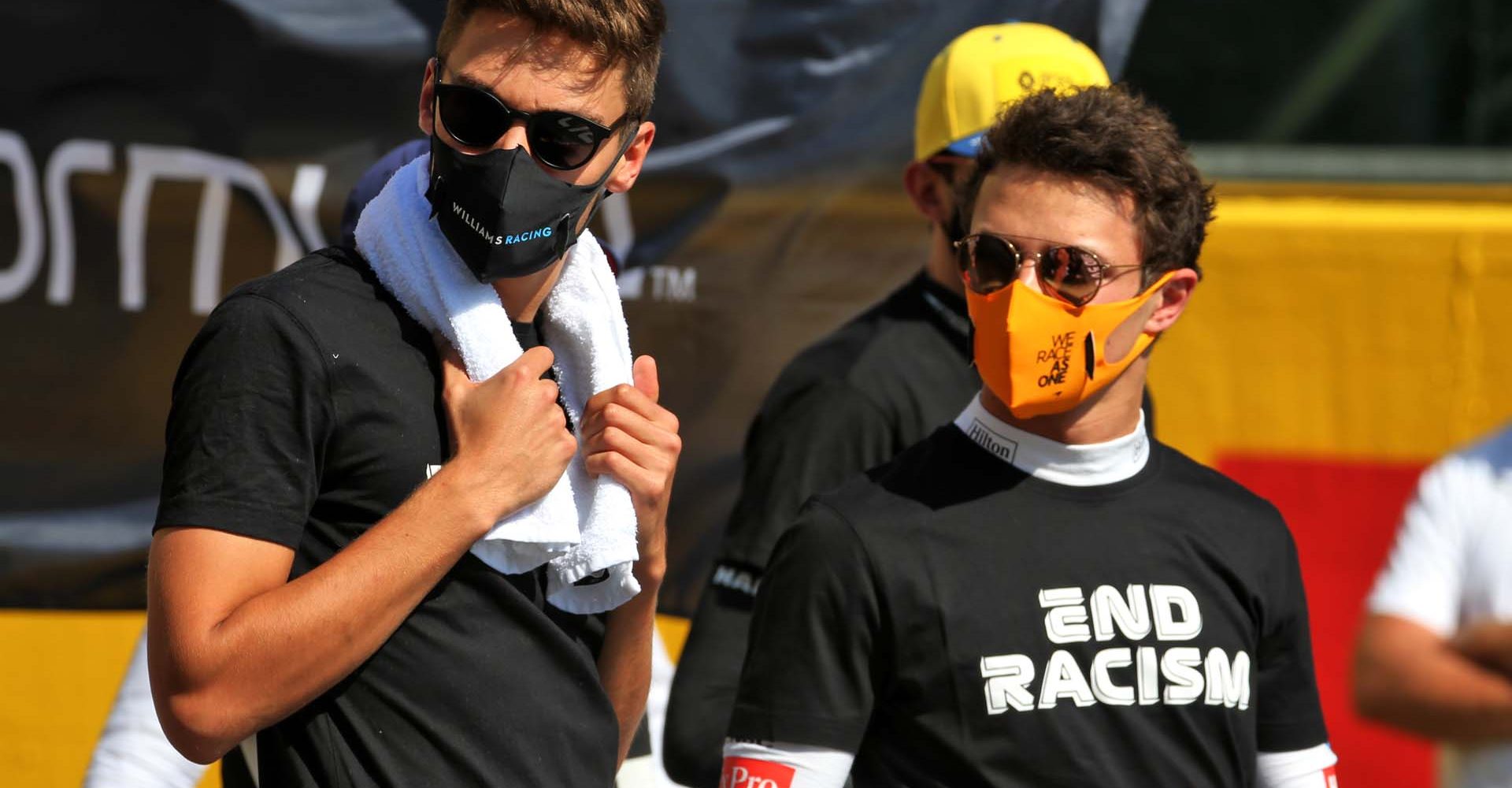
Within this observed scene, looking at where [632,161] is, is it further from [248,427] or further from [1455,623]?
[1455,623]

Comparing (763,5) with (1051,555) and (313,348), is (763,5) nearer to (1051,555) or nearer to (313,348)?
(1051,555)

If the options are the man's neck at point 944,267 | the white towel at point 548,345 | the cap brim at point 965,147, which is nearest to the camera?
the white towel at point 548,345

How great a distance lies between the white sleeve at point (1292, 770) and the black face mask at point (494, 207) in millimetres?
1323

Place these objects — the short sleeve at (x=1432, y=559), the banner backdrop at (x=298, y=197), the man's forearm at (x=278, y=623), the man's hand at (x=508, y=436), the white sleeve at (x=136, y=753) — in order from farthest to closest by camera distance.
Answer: the banner backdrop at (x=298, y=197), the white sleeve at (x=136, y=753), the short sleeve at (x=1432, y=559), the man's hand at (x=508, y=436), the man's forearm at (x=278, y=623)

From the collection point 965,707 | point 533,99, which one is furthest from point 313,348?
point 965,707

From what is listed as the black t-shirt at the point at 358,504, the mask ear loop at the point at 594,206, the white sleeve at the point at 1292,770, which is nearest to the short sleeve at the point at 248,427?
the black t-shirt at the point at 358,504

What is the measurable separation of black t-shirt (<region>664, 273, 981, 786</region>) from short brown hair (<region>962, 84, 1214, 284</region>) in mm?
429

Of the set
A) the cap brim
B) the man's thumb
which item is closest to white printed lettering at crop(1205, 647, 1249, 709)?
the man's thumb

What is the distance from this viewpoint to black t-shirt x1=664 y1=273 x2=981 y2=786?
296 cm

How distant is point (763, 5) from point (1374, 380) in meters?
2.08

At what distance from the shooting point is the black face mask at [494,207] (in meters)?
2.13

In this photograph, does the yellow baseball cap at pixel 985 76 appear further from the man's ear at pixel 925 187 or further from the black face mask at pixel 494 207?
the black face mask at pixel 494 207

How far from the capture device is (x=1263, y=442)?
16.2 ft

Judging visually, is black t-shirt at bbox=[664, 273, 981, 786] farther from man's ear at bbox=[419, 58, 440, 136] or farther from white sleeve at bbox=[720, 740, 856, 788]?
man's ear at bbox=[419, 58, 440, 136]
